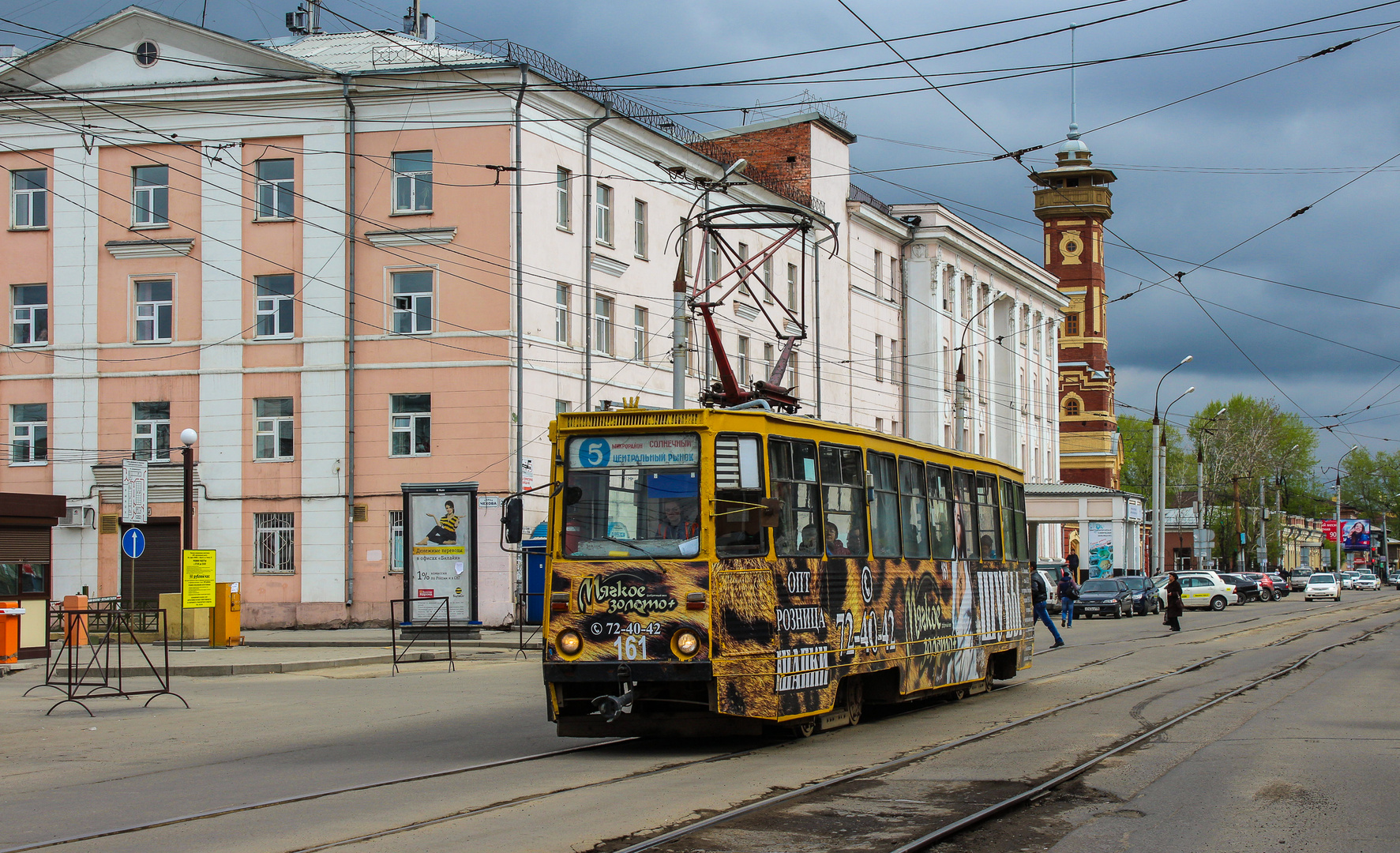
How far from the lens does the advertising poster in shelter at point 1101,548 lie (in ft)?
218

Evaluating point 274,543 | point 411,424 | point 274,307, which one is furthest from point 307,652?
point 274,307

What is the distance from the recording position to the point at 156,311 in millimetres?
37375

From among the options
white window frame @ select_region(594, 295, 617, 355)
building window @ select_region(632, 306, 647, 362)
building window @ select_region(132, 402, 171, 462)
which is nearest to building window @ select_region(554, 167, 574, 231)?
white window frame @ select_region(594, 295, 617, 355)

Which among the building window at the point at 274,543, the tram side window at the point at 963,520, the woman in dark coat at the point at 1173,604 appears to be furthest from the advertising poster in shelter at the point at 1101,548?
the tram side window at the point at 963,520

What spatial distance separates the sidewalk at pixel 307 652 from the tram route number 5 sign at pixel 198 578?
955 millimetres

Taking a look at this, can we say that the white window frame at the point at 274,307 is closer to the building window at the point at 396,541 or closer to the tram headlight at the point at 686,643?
the building window at the point at 396,541

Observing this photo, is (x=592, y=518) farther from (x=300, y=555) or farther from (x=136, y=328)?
(x=136, y=328)

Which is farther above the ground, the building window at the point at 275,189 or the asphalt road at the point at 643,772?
the building window at the point at 275,189

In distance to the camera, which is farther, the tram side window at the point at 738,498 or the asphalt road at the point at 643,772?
the tram side window at the point at 738,498

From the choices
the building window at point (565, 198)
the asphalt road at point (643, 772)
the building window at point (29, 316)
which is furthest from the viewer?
the building window at point (29, 316)

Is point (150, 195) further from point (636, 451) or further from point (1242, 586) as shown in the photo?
point (1242, 586)

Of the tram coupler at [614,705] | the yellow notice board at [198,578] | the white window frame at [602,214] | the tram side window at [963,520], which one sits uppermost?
the white window frame at [602,214]

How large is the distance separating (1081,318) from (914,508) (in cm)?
8100

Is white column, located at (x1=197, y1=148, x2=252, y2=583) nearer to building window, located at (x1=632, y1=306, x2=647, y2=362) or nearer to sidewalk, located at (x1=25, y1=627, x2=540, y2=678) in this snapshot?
sidewalk, located at (x1=25, y1=627, x2=540, y2=678)
